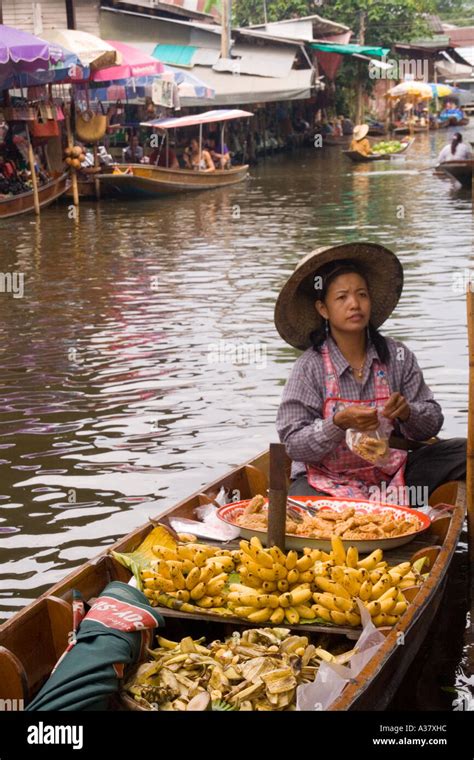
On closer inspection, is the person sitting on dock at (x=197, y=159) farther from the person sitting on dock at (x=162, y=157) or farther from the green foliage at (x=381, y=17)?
the green foliage at (x=381, y=17)

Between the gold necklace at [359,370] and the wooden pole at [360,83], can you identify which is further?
the wooden pole at [360,83]

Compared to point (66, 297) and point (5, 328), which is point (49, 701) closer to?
point (5, 328)

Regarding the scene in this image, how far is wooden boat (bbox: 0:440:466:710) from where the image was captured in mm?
3381

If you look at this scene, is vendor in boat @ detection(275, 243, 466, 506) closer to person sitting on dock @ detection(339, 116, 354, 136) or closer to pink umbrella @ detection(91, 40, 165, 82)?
pink umbrella @ detection(91, 40, 165, 82)

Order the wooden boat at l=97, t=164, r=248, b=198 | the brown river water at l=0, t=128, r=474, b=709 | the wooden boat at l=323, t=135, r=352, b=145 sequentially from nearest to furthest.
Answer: the brown river water at l=0, t=128, r=474, b=709 → the wooden boat at l=97, t=164, r=248, b=198 → the wooden boat at l=323, t=135, r=352, b=145

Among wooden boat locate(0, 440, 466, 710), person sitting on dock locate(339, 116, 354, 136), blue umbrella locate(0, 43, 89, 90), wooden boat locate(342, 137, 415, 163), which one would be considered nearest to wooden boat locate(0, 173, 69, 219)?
blue umbrella locate(0, 43, 89, 90)

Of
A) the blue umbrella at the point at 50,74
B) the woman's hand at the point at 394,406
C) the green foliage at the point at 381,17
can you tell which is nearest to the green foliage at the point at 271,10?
the green foliage at the point at 381,17

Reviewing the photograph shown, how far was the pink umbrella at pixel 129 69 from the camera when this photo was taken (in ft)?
68.9

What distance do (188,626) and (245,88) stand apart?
2742 centimetres

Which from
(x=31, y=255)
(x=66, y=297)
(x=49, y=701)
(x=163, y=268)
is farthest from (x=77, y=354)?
(x=49, y=701)

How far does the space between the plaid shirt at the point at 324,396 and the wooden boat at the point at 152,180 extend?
651 inches

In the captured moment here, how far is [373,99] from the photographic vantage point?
56219 mm

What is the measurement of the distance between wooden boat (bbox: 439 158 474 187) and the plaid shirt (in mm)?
16224

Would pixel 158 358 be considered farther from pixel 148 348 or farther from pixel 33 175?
pixel 33 175
